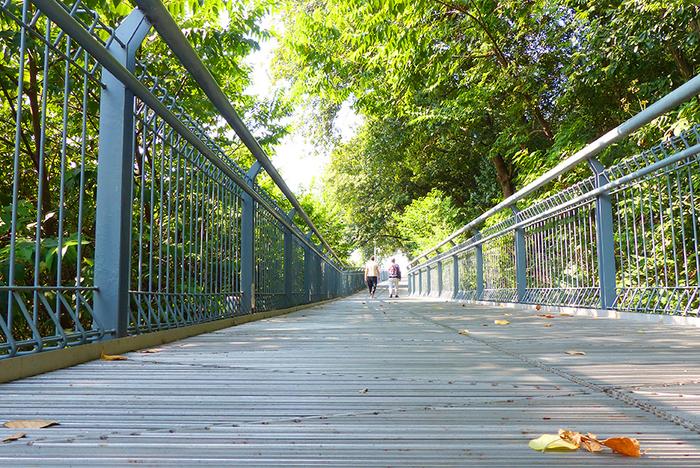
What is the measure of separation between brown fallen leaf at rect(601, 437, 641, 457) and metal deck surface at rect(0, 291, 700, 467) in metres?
0.03

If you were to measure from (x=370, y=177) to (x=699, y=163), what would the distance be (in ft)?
77.6

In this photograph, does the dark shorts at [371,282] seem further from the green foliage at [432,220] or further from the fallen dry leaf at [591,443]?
the fallen dry leaf at [591,443]

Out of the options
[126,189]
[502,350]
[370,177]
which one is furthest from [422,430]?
[370,177]

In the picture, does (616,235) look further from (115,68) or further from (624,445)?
(624,445)

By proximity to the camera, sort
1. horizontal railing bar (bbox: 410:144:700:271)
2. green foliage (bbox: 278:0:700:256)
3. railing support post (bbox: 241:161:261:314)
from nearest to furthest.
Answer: horizontal railing bar (bbox: 410:144:700:271), railing support post (bbox: 241:161:261:314), green foliage (bbox: 278:0:700:256)

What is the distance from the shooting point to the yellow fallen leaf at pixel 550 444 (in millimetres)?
1188

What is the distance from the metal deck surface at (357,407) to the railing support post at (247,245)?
2.89 meters

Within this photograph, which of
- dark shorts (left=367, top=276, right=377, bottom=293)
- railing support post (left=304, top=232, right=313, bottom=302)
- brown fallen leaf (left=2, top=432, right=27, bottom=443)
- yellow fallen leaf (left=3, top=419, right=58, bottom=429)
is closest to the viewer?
brown fallen leaf (left=2, top=432, right=27, bottom=443)

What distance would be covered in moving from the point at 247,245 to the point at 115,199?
10.1ft

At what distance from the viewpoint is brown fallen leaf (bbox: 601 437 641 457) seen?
1.15 metres

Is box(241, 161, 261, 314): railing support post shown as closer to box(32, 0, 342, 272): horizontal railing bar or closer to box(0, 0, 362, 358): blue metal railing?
box(0, 0, 362, 358): blue metal railing

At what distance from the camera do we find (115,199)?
9.15 feet

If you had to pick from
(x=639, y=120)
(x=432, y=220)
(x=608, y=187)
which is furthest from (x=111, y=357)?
(x=432, y=220)

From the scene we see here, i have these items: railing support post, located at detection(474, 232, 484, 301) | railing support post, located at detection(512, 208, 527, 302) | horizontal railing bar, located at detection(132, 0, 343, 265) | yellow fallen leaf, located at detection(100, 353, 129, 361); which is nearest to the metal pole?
A: railing support post, located at detection(474, 232, 484, 301)
